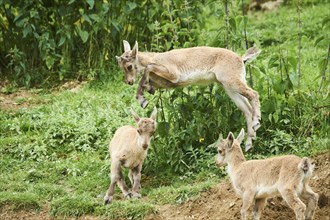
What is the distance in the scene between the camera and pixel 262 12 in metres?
18.3

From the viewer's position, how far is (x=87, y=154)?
1145cm

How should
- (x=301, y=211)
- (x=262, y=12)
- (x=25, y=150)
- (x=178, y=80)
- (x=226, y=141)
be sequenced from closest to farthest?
(x=301, y=211) → (x=226, y=141) → (x=178, y=80) → (x=25, y=150) → (x=262, y=12)

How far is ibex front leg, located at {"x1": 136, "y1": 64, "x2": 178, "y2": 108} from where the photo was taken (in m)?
10.0

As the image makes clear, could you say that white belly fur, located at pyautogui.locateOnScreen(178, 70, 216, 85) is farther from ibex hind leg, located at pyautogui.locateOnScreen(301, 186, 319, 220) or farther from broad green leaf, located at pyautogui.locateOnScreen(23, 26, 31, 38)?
broad green leaf, located at pyautogui.locateOnScreen(23, 26, 31, 38)

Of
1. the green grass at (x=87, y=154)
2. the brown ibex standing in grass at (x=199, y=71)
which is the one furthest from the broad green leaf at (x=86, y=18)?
the brown ibex standing in grass at (x=199, y=71)

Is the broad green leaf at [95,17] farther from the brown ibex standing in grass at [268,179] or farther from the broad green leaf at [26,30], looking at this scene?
the brown ibex standing in grass at [268,179]

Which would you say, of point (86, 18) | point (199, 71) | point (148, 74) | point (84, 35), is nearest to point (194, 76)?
point (199, 71)

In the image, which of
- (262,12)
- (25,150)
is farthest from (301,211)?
(262,12)

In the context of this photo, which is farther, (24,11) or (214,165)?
(24,11)

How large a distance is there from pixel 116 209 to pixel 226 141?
4.78ft

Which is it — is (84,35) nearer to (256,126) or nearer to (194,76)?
(194,76)

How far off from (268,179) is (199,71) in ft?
7.04

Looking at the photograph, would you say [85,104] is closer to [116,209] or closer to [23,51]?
[23,51]

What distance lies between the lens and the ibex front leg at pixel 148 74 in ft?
32.9
